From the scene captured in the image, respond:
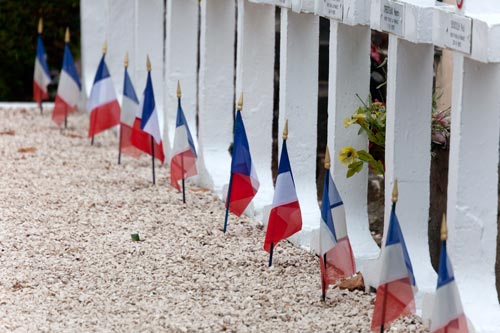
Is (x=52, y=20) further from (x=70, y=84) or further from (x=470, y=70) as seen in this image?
(x=470, y=70)

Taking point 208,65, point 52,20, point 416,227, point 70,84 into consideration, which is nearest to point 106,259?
point 416,227

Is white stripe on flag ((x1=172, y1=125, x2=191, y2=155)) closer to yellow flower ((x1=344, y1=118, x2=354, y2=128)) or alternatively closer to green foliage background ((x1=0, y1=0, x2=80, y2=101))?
yellow flower ((x1=344, y1=118, x2=354, y2=128))

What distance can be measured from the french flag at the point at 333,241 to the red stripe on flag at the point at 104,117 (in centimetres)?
471

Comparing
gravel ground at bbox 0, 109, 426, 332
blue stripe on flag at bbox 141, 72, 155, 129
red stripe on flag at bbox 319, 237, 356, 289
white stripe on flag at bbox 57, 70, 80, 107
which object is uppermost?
blue stripe on flag at bbox 141, 72, 155, 129

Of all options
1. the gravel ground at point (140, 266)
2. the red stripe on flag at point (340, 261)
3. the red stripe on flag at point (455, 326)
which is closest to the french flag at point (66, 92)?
the gravel ground at point (140, 266)

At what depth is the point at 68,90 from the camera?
39.1 ft

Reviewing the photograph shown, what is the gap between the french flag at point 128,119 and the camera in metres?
9.80

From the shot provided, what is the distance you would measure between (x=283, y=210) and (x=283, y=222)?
69mm

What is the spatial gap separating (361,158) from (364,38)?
2.11 feet

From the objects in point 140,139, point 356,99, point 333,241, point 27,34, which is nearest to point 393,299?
point 333,241

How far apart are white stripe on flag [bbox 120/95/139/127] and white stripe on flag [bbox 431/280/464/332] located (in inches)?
196

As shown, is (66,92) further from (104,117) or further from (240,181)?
(240,181)

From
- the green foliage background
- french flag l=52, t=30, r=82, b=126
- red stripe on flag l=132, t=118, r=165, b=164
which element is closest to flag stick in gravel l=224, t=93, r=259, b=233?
red stripe on flag l=132, t=118, r=165, b=164

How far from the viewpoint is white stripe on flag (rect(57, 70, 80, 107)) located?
11.8 m
